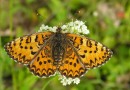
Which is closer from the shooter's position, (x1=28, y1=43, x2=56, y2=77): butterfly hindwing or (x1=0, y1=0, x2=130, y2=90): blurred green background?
(x1=28, y1=43, x2=56, y2=77): butterfly hindwing

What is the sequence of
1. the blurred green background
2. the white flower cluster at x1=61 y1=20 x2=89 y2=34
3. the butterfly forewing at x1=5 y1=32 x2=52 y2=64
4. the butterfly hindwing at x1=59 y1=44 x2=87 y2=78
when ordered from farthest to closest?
the blurred green background < the white flower cluster at x1=61 y1=20 x2=89 y2=34 < the butterfly forewing at x1=5 y1=32 x2=52 y2=64 < the butterfly hindwing at x1=59 y1=44 x2=87 y2=78

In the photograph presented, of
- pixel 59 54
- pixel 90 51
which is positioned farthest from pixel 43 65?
pixel 90 51

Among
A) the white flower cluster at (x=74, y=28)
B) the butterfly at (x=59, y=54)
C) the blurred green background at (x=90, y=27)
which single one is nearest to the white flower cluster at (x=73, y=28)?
the white flower cluster at (x=74, y=28)

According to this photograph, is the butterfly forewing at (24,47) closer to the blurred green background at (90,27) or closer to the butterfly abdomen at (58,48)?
the butterfly abdomen at (58,48)

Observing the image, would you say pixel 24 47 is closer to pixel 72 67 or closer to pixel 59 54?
pixel 59 54

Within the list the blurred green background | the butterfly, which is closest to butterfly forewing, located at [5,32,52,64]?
the butterfly

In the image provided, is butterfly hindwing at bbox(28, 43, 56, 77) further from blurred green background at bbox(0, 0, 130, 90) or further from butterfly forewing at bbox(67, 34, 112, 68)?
blurred green background at bbox(0, 0, 130, 90)

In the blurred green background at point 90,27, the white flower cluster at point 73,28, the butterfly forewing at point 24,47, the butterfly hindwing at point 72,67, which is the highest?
the blurred green background at point 90,27
